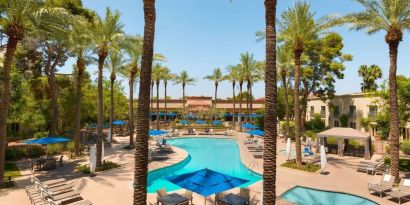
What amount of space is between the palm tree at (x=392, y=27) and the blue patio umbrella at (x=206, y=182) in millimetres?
11077

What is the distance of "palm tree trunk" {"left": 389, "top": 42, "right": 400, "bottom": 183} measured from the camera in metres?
16.2

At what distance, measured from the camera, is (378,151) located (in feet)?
88.5

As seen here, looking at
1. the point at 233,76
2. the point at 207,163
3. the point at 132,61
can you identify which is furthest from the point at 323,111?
the point at 132,61

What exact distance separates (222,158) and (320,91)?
2279 cm

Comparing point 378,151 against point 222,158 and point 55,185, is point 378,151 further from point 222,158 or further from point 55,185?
point 55,185

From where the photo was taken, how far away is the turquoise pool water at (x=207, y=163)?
18.1 metres

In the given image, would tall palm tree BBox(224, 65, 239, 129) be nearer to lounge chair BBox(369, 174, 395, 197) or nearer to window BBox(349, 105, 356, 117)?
window BBox(349, 105, 356, 117)

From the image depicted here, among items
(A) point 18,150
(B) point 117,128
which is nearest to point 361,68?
(B) point 117,128

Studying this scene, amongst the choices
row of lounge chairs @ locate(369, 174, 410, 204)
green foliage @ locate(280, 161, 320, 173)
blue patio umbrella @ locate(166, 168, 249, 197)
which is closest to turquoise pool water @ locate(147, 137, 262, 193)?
green foliage @ locate(280, 161, 320, 173)

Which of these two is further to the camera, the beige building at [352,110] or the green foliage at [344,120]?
the green foliage at [344,120]

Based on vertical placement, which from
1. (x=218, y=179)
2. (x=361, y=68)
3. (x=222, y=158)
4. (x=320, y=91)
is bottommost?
(x=222, y=158)

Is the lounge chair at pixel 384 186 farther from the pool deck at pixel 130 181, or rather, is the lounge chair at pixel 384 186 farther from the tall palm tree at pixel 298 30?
the tall palm tree at pixel 298 30

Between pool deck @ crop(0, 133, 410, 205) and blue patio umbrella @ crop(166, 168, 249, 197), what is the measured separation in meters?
2.27

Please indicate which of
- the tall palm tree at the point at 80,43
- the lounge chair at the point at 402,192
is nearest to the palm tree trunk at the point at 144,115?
the tall palm tree at the point at 80,43
